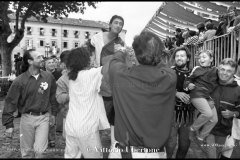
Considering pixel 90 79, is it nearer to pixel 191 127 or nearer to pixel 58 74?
pixel 191 127

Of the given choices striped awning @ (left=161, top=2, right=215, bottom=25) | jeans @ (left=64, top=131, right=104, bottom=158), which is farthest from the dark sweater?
striped awning @ (left=161, top=2, right=215, bottom=25)

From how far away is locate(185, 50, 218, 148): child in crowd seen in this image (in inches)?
132

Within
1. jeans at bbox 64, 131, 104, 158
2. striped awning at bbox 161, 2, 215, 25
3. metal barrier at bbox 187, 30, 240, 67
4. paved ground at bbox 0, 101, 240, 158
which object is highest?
striped awning at bbox 161, 2, 215, 25

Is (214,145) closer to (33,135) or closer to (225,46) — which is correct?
(33,135)

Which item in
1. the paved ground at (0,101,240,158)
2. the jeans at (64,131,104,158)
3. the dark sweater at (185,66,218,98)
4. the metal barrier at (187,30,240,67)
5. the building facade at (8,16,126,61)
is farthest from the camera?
the building facade at (8,16,126,61)

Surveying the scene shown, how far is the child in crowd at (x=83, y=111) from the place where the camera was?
8.70ft

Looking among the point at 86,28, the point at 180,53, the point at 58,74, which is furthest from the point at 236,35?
the point at 86,28

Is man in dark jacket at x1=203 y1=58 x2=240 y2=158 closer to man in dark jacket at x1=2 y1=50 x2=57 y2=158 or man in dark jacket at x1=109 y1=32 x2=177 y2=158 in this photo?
man in dark jacket at x1=109 y1=32 x2=177 y2=158

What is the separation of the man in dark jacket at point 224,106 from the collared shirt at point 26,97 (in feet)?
7.44

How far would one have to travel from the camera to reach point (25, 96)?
11.6ft

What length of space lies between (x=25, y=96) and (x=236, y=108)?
2751 millimetres

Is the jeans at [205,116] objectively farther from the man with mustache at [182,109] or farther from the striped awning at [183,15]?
the striped awning at [183,15]

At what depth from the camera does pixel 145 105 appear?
2.08 meters

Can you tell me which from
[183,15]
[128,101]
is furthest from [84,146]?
[183,15]
